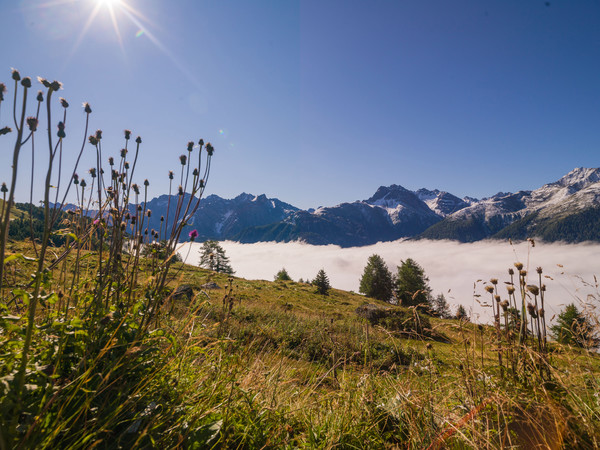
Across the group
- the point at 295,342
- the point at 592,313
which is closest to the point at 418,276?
the point at 295,342

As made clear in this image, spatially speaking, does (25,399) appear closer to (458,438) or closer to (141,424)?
(141,424)

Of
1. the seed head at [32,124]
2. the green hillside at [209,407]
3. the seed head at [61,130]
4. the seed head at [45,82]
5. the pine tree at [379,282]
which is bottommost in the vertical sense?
the pine tree at [379,282]

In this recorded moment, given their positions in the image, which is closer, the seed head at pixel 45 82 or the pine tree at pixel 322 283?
the seed head at pixel 45 82

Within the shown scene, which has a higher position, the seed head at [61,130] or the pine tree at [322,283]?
the seed head at [61,130]

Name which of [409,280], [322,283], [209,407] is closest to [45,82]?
[209,407]

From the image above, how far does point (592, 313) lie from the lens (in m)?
2.81

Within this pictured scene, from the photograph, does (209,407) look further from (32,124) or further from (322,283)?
(322,283)

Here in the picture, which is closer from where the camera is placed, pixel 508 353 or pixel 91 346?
pixel 91 346

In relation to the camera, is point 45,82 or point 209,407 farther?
point 209,407

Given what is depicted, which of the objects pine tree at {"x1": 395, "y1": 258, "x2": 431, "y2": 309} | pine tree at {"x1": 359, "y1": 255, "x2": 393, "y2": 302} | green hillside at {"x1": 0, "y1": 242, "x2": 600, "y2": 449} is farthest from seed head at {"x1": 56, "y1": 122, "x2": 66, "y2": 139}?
pine tree at {"x1": 359, "y1": 255, "x2": 393, "y2": 302}

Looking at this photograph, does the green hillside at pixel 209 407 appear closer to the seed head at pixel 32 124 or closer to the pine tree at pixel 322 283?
the seed head at pixel 32 124

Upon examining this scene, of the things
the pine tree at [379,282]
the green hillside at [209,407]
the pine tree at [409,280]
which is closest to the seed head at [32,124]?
the green hillside at [209,407]

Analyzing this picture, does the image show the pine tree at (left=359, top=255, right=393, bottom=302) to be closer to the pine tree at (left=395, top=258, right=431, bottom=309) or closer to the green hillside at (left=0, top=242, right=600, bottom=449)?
the pine tree at (left=395, top=258, right=431, bottom=309)

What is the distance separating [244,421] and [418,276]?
58.6 m
